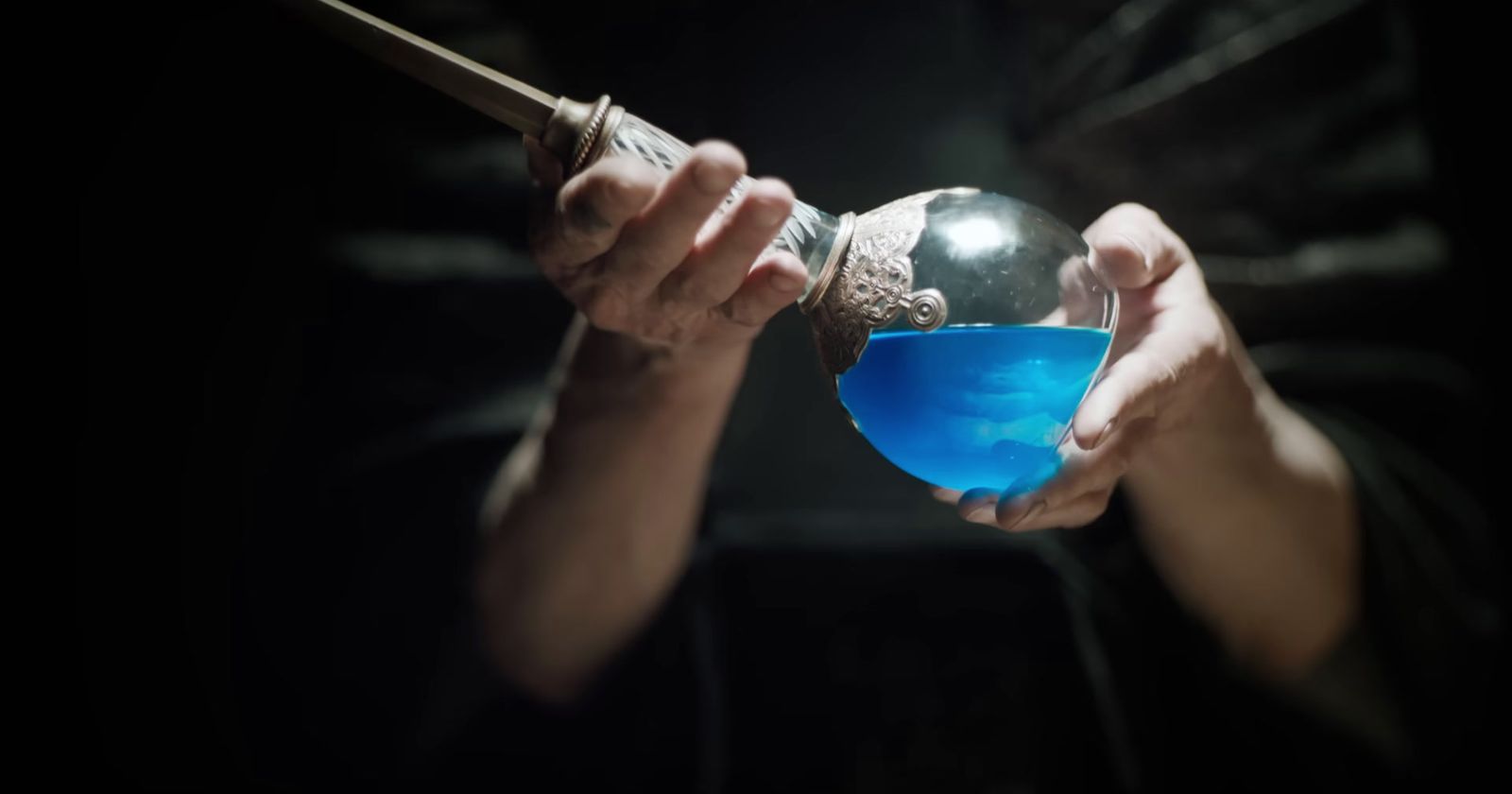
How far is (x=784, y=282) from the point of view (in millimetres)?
455

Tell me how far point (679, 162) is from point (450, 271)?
0.29 metres

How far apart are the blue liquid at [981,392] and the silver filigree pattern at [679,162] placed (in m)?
0.07

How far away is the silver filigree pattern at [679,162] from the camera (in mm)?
482

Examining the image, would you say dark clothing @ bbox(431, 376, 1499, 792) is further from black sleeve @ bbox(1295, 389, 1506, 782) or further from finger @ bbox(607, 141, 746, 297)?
finger @ bbox(607, 141, 746, 297)

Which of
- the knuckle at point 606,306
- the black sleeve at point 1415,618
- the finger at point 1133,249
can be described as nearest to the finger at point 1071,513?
the finger at point 1133,249

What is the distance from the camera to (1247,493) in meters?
0.75

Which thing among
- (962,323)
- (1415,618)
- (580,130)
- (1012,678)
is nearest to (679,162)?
(580,130)

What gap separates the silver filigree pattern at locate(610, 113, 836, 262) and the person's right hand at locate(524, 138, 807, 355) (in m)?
0.02

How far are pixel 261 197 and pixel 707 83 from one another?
31cm

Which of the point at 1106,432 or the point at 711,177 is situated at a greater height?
the point at 711,177

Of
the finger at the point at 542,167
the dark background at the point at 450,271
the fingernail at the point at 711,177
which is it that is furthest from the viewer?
the dark background at the point at 450,271

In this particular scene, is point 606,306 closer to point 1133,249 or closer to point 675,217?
point 675,217

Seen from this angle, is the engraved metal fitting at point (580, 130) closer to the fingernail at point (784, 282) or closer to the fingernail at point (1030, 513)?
the fingernail at point (784, 282)

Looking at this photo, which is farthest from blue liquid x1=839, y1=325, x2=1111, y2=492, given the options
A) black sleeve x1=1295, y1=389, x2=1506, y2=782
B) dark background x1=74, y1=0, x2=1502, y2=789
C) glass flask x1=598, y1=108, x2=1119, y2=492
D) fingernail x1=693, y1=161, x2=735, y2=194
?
black sleeve x1=1295, y1=389, x2=1506, y2=782
